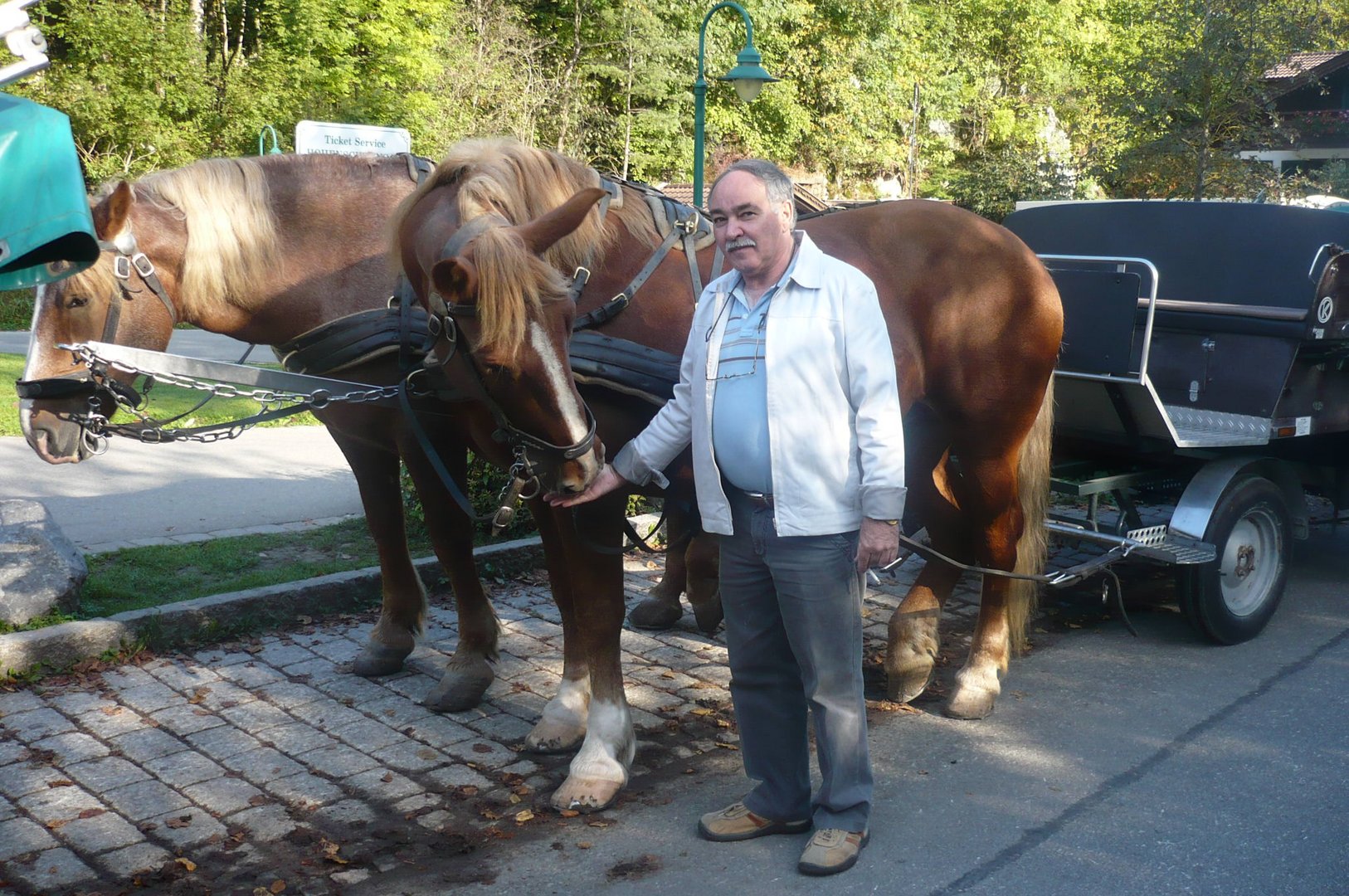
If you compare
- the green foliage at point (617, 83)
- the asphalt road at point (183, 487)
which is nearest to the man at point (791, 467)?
the asphalt road at point (183, 487)

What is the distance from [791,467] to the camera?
9.74 ft

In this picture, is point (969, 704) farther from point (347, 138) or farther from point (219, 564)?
point (347, 138)

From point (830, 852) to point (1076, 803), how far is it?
3.02 feet


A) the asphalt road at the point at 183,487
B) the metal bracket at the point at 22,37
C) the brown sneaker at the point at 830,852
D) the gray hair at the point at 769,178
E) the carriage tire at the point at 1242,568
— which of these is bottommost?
the asphalt road at the point at 183,487

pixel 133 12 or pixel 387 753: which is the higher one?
pixel 133 12

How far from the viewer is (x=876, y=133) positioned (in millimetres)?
33281

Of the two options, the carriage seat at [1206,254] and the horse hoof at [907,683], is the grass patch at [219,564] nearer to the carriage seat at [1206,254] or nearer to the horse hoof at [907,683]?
the horse hoof at [907,683]

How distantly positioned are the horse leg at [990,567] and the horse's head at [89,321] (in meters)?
2.89

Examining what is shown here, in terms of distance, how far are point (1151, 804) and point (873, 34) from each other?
3161cm

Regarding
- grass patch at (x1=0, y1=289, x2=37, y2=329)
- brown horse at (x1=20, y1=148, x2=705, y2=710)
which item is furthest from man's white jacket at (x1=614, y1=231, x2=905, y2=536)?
grass patch at (x1=0, y1=289, x2=37, y2=329)

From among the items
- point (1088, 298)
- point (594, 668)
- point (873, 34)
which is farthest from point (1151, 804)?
point (873, 34)

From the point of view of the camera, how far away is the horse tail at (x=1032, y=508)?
14.6ft

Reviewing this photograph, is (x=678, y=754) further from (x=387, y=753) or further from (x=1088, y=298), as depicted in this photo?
(x=1088, y=298)

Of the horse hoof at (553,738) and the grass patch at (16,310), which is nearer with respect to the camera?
the horse hoof at (553,738)
